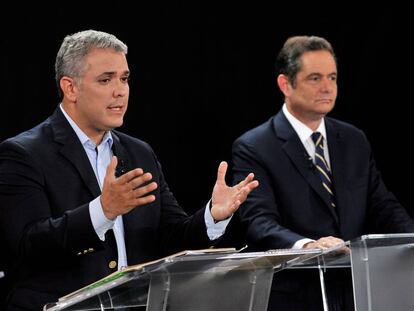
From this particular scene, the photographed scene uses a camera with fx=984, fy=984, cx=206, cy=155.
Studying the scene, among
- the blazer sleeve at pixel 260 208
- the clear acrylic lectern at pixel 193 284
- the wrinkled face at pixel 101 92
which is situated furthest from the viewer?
the blazer sleeve at pixel 260 208

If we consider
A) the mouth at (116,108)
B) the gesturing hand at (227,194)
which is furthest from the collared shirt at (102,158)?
the gesturing hand at (227,194)

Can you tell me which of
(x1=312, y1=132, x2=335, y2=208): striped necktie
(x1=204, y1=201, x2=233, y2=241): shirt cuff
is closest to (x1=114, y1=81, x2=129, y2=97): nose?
(x1=204, y1=201, x2=233, y2=241): shirt cuff

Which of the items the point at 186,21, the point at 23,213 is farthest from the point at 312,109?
the point at 23,213

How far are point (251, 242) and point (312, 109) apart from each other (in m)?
0.68

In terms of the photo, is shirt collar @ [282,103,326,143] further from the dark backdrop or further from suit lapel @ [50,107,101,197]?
suit lapel @ [50,107,101,197]

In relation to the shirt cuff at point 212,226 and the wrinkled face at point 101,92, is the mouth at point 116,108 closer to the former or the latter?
the wrinkled face at point 101,92

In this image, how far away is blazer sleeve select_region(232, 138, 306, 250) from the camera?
13.2 feet

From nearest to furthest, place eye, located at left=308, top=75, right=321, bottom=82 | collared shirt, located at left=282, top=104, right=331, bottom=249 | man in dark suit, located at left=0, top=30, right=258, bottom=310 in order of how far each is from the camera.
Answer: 1. man in dark suit, located at left=0, top=30, right=258, bottom=310
2. collared shirt, located at left=282, top=104, right=331, bottom=249
3. eye, located at left=308, top=75, right=321, bottom=82

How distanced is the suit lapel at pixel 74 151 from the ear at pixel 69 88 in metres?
0.09

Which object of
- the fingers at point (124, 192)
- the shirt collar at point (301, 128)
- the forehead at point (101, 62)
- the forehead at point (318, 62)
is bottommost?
the shirt collar at point (301, 128)

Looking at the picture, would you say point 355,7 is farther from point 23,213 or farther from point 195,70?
point 23,213

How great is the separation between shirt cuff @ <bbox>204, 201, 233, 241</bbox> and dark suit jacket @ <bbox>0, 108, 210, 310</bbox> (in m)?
0.02

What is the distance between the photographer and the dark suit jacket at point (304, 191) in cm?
421

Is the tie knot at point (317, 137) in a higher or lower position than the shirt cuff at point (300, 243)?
higher
